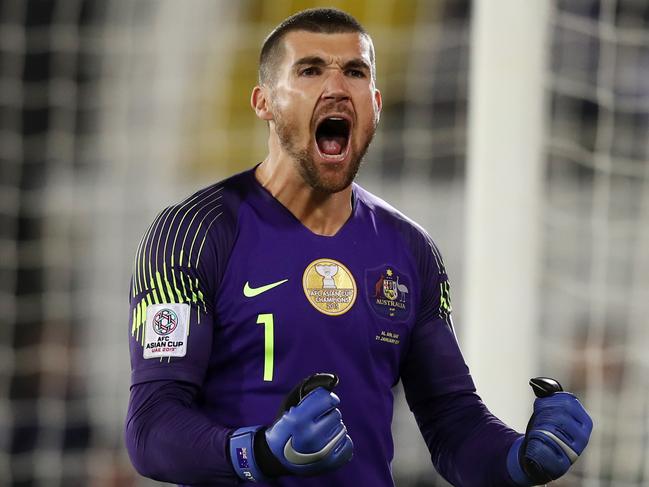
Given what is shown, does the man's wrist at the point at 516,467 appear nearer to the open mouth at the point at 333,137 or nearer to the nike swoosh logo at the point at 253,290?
the nike swoosh logo at the point at 253,290

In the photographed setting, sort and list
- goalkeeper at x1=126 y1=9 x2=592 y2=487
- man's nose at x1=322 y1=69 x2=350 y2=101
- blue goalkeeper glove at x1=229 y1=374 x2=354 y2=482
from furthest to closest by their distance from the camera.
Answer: man's nose at x1=322 y1=69 x2=350 y2=101 < goalkeeper at x1=126 y1=9 x2=592 y2=487 < blue goalkeeper glove at x1=229 y1=374 x2=354 y2=482

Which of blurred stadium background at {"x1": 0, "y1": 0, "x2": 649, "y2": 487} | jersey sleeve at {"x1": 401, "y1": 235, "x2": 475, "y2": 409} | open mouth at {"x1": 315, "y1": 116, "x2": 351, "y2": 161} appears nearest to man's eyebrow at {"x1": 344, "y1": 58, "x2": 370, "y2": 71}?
open mouth at {"x1": 315, "y1": 116, "x2": 351, "y2": 161}

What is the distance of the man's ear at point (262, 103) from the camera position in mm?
2611

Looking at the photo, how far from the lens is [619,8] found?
5.31 metres

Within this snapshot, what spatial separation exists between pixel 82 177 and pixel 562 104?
2061mm

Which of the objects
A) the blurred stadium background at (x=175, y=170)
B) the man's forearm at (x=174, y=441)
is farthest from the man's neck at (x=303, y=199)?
the blurred stadium background at (x=175, y=170)

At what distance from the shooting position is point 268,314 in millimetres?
2377

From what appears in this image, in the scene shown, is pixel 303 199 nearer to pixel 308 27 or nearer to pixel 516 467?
pixel 308 27

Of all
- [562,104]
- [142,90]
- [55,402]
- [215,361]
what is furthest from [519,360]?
[142,90]

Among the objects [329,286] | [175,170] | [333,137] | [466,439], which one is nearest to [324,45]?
[333,137]

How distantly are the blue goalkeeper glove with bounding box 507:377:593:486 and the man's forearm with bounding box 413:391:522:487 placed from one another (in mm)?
84

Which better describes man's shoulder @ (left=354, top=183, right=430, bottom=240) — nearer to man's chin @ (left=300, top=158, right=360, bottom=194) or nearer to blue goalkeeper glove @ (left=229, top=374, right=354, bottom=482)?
man's chin @ (left=300, top=158, right=360, bottom=194)

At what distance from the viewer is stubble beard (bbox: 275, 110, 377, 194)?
2.51 meters

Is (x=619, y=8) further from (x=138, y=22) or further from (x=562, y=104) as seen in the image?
(x=138, y=22)
